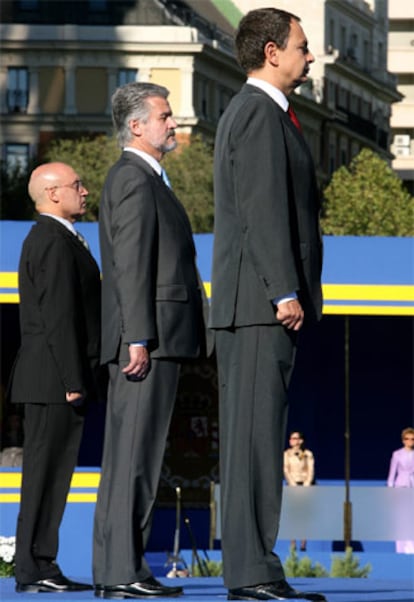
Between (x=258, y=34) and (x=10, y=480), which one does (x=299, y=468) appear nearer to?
(x=10, y=480)

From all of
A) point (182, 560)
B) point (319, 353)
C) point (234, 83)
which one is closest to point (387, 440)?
point (319, 353)

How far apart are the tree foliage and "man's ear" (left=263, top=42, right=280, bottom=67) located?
51812mm

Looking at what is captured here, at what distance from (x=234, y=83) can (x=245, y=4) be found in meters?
9.77

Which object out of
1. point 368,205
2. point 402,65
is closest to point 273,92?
point 368,205

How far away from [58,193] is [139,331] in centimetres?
113

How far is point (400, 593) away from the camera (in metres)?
7.03

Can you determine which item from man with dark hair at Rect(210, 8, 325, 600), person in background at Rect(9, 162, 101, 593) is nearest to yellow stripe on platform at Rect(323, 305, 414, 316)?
person in background at Rect(9, 162, 101, 593)

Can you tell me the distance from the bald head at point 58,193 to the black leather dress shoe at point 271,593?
1861mm

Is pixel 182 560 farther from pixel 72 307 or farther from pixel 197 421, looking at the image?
pixel 72 307

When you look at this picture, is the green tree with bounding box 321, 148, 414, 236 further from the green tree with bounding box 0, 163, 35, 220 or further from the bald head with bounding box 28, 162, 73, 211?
the bald head with bounding box 28, 162, 73, 211

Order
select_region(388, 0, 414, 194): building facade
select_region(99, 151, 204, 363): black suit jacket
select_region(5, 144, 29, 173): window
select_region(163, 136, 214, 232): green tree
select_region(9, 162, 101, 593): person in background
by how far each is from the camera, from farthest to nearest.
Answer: select_region(388, 0, 414, 194): building facade
select_region(5, 144, 29, 173): window
select_region(163, 136, 214, 232): green tree
select_region(9, 162, 101, 593): person in background
select_region(99, 151, 204, 363): black suit jacket

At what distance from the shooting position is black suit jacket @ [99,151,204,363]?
6.58 metres

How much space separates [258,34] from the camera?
20.9 feet

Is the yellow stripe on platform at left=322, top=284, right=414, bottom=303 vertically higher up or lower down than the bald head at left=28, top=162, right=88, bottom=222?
higher up
